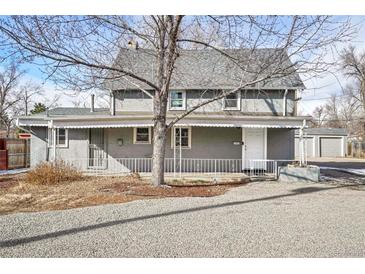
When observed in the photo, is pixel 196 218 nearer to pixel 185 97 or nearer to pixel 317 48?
pixel 317 48

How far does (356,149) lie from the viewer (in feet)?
120

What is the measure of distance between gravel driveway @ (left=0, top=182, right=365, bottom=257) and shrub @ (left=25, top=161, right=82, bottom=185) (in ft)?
15.8

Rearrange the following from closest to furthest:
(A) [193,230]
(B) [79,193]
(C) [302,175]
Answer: (A) [193,230] < (B) [79,193] < (C) [302,175]

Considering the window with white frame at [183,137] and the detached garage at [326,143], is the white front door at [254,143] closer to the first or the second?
the window with white frame at [183,137]

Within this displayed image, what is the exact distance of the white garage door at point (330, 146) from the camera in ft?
122

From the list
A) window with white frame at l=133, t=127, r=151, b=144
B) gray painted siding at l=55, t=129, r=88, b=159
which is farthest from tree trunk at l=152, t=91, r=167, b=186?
gray painted siding at l=55, t=129, r=88, b=159

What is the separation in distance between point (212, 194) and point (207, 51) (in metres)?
11.7

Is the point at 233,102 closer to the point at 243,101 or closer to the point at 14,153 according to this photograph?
the point at 243,101

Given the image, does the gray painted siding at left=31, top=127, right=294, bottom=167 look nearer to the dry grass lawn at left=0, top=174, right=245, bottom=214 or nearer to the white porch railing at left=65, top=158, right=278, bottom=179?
the white porch railing at left=65, top=158, right=278, bottom=179

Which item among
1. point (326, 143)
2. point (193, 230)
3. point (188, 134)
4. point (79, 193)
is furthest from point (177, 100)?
point (326, 143)

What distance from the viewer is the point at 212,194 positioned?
9148mm

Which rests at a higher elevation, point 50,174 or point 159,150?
point 159,150

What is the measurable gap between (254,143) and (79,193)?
931 cm
